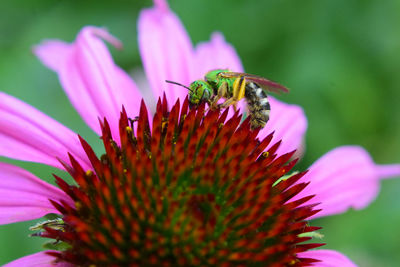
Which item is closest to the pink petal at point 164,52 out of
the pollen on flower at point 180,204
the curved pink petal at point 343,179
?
the pollen on flower at point 180,204

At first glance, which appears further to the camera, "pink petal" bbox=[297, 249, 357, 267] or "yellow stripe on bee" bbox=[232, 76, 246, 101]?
"yellow stripe on bee" bbox=[232, 76, 246, 101]

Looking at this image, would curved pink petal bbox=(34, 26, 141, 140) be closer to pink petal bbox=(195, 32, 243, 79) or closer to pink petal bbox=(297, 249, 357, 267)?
pink petal bbox=(195, 32, 243, 79)

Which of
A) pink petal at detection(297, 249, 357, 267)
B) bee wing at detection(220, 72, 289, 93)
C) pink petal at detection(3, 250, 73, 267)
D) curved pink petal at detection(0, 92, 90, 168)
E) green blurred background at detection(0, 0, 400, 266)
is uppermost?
green blurred background at detection(0, 0, 400, 266)

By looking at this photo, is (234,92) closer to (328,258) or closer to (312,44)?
(328,258)

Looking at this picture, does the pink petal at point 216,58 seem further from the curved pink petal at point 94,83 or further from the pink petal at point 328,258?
the pink petal at point 328,258

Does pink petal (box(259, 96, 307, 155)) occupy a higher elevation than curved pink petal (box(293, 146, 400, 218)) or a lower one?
higher

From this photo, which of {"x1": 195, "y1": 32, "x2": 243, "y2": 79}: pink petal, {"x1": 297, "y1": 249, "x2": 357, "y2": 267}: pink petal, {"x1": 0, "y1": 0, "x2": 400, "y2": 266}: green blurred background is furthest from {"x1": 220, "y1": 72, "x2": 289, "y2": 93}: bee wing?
{"x1": 0, "y1": 0, "x2": 400, "y2": 266}: green blurred background
